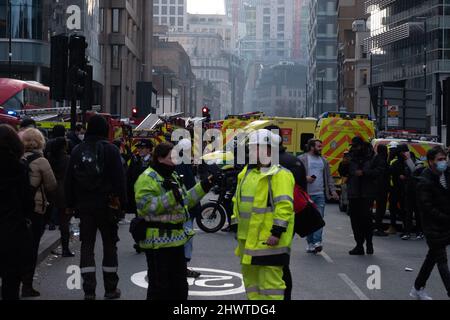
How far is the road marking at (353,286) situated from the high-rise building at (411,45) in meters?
41.5

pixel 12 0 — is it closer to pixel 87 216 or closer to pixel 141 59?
pixel 141 59

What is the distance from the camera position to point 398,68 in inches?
3073

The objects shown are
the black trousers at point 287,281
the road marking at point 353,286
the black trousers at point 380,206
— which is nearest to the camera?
the black trousers at point 287,281

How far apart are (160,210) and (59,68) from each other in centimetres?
749

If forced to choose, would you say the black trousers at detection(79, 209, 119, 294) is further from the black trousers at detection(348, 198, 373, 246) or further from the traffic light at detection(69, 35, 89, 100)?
the black trousers at detection(348, 198, 373, 246)

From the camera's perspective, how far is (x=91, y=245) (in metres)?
9.76

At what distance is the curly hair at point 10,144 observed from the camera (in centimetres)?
738

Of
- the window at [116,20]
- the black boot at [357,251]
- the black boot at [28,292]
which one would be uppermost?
the window at [116,20]

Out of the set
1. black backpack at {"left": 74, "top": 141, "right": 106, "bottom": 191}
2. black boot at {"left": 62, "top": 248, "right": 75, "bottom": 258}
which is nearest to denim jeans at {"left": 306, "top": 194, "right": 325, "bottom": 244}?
black boot at {"left": 62, "top": 248, "right": 75, "bottom": 258}

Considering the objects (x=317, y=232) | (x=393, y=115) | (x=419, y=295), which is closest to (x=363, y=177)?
(x=317, y=232)

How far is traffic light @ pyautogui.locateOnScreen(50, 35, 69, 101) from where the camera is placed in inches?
587

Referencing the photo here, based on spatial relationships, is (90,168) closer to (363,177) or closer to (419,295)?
(419,295)

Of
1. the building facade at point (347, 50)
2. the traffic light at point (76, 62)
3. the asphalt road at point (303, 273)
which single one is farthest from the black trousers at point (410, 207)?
the building facade at point (347, 50)

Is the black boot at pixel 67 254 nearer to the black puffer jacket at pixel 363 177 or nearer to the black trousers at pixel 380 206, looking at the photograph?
the black puffer jacket at pixel 363 177
